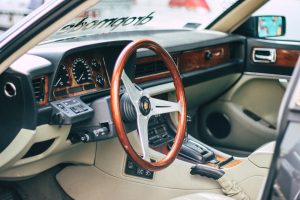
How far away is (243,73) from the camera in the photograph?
3615 millimetres

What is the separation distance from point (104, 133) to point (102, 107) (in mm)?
110

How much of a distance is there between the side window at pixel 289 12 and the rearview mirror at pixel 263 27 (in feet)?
0.12

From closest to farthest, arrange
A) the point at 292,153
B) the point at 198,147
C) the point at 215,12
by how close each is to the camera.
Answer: the point at 292,153, the point at 198,147, the point at 215,12

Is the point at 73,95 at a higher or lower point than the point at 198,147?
higher

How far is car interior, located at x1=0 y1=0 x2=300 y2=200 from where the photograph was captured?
2.10 metres

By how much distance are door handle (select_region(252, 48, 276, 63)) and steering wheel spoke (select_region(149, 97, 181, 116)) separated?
1.27m

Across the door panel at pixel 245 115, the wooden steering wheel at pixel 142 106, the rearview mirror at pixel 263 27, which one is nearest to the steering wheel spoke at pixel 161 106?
the wooden steering wheel at pixel 142 106

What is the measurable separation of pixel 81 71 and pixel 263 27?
1571mm

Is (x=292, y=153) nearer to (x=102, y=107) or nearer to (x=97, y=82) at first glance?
(x=102, y=107)

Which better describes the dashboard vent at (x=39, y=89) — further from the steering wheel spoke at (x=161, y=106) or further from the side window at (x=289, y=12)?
the side window at (x=289, y=12)

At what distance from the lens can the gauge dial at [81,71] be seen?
7.70ft

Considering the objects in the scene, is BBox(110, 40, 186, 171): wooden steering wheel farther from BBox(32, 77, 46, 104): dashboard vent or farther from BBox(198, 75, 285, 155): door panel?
BBox(198, 75, 285, 155): door panel

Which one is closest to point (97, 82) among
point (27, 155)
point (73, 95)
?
point (73, 95)

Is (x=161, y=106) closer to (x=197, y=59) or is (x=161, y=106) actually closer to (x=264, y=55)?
(x=197, y=59)
